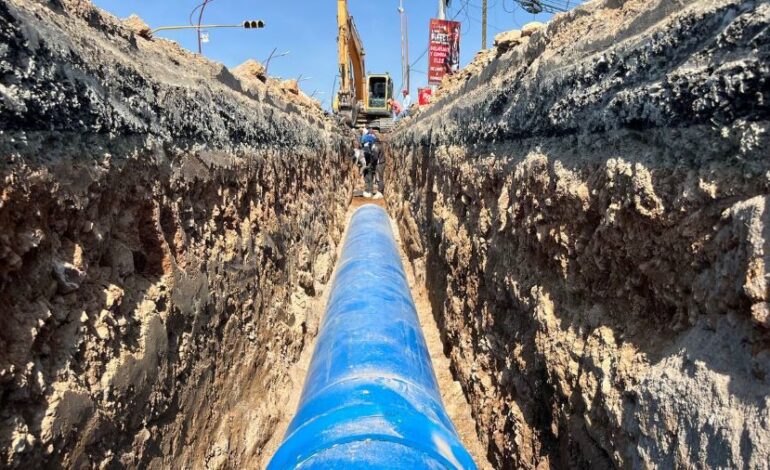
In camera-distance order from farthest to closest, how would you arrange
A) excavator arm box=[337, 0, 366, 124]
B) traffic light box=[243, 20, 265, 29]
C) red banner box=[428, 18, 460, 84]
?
red banner box=[428, 18, 460, 84] → excavator arm box=[337, 0, 366, 124] → traffic light box=[243, 20, 265, 29]

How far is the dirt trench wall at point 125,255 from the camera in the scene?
1.10 meters

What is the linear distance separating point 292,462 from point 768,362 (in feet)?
4.23

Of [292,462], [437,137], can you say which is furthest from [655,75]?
[437,137]

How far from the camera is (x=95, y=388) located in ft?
4.34

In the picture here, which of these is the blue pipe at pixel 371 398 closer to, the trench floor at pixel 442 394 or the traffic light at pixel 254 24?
the trench floor at pixel 442 394

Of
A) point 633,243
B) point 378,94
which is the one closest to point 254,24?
point 378,94

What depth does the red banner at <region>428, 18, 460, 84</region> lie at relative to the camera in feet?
50.3

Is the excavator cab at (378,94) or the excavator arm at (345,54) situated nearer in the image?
the excavator arm at (345,54)

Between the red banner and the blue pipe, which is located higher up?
the red banner

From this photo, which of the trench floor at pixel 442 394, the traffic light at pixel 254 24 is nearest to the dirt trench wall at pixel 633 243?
the trench floor at pixel 442 394

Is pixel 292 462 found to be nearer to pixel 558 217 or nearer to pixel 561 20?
pixel 558 217

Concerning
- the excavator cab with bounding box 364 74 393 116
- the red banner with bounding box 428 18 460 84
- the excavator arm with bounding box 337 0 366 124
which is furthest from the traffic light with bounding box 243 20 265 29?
the excavator cab with bounding box 364 74 393 116

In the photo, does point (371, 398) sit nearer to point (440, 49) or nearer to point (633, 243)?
point (633, 243)

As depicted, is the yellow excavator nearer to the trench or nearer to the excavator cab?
the excavator cab
